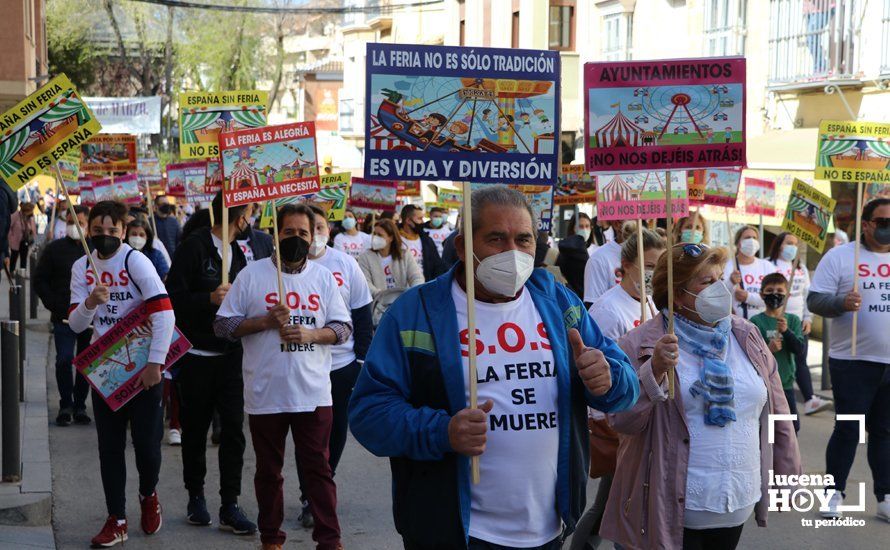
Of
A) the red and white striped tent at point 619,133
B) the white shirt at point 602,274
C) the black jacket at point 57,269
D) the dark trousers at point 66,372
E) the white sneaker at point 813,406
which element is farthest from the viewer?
the white sneaker at point 813,406

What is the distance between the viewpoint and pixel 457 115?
4.24 metres

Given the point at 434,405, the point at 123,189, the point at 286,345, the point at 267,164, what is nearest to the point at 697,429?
the point at 434,405

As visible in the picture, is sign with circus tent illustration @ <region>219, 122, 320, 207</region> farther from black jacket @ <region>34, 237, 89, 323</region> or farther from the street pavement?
black jacket @ <region>34, 237, 89, 323</region>

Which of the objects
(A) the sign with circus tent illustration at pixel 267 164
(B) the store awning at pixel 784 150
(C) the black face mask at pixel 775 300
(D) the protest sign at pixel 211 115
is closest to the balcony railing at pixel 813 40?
(B) the store awning at pixel 784 150

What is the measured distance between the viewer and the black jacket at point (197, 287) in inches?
298

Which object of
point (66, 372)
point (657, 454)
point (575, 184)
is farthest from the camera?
point (575, 184)

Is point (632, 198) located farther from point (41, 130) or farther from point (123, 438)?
point (41, 130)

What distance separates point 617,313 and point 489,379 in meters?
2.60

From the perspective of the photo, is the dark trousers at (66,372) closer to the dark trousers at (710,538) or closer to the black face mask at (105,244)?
the black face mask at (105,244)

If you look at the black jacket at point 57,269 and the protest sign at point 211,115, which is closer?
the protest sign at point 211,115

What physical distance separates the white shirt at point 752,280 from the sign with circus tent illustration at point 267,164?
4584 millimetres

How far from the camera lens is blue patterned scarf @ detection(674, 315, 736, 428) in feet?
15.6

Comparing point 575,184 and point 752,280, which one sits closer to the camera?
point 752,280

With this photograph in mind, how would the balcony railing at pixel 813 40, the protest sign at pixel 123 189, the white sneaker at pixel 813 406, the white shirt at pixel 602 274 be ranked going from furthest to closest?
the balcony railing at pixel 813 40 → the protest sign at pixel 123 189 → the white sneaker at pixel 813 406 → the white shirt at pixel 602 274
